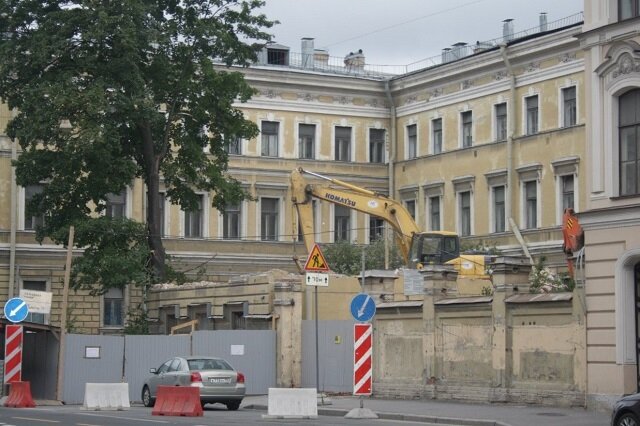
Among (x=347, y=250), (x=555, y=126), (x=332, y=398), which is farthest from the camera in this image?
(x=347, y=250)

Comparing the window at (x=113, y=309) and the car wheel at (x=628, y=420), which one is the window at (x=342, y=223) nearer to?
the window at (x=113, y=309)

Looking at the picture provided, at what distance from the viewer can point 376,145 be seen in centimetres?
7119

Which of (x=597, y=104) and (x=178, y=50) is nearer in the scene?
(x=597, y=104)

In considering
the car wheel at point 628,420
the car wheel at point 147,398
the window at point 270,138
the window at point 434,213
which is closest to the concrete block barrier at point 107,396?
the car wheel at point 147,398

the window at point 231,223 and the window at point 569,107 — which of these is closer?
the window at point 569,107

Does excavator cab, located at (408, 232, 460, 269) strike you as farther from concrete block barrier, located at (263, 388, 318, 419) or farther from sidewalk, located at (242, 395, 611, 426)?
concrete block barrier, located at (263, 388, 318, 419)

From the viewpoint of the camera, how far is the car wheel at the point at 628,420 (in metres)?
22.0

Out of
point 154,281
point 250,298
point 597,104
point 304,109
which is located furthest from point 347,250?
point 597,104

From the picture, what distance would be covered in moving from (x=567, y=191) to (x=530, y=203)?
2512 mm

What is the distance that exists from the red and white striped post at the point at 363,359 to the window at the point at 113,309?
34965mm

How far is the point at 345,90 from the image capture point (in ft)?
227

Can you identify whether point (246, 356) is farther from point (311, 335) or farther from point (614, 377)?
point (614, 377)

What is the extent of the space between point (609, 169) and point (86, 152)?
22682mm

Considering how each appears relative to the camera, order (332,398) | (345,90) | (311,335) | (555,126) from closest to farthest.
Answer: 1. (332,398)
2. (311,335)
3. (555,126)
4. (345,90)
